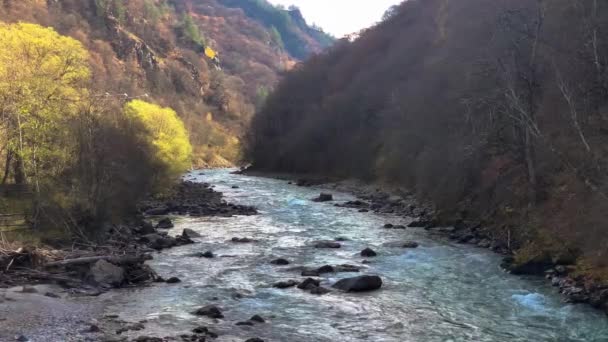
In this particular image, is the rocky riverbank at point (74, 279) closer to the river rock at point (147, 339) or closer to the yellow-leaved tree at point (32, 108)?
the river rock at point (147, 339)

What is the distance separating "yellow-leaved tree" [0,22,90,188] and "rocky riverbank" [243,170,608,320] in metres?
21.6

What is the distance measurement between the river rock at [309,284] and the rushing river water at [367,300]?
496mm

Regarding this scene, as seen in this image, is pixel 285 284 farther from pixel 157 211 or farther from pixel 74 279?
pixel 157 211

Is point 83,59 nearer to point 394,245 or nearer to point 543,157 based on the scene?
point 394,245

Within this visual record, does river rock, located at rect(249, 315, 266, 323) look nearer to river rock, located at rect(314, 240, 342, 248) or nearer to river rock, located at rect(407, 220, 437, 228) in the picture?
river rock, located at rect(314, 240, 342, 248)

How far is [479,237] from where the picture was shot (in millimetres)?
31141

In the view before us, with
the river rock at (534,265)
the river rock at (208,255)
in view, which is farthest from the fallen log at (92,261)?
the river rock at (534,265)

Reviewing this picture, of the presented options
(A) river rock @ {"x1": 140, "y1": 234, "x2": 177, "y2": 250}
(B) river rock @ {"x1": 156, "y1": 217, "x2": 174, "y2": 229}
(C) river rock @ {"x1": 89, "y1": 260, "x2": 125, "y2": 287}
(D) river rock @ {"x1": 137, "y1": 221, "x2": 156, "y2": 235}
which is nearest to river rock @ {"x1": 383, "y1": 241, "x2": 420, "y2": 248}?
(A) river rock @ {"x1": 140, "y1": 234, "x2": 177, "y2": 250}

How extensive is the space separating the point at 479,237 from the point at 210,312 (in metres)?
18.9

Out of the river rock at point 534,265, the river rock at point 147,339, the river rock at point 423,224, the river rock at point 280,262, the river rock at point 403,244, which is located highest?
the river rock at point 534,265

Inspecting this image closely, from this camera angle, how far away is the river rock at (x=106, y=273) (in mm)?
20875

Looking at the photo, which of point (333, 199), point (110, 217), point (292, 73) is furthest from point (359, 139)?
point (110, 217)

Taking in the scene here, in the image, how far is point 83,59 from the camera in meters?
40.4

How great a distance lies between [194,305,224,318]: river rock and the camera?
17.5 meters
